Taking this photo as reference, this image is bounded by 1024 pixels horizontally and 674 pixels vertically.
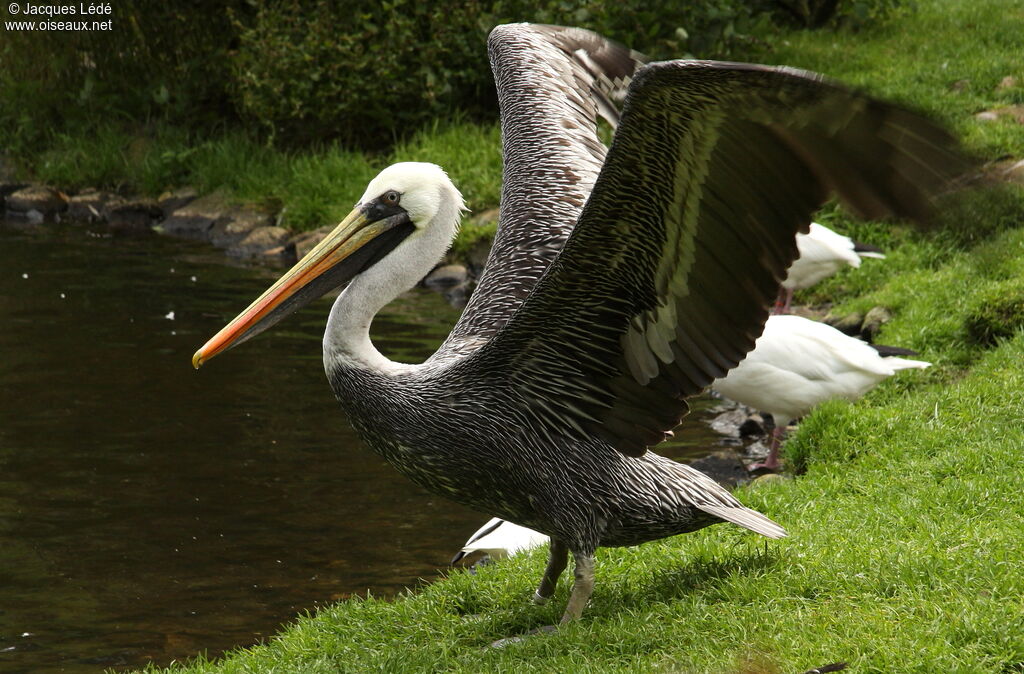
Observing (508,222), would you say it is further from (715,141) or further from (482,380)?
(715,141)

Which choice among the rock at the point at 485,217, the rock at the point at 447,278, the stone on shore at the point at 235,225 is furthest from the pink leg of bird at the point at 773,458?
the stone on shore at the point at 235,225

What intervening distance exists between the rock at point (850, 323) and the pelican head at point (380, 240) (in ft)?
15.1

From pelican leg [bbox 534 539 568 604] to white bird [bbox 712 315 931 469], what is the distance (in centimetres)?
242

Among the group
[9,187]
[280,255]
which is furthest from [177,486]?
[9,187]

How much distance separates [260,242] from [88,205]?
2.81 metres

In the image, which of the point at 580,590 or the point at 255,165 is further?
the point at 255,165

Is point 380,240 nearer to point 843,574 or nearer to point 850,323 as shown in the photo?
point 843,574

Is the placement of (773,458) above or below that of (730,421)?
above

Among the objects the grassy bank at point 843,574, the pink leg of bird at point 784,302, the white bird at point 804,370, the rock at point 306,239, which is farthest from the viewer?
the rock at point 306,239

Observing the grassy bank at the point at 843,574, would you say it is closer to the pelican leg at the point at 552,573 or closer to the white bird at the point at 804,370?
the pelican leg at the point at 552,573

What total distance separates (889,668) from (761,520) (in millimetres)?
942

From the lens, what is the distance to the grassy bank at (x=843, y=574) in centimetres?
352

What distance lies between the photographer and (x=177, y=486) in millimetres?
7105

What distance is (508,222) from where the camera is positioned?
16.5 ft
